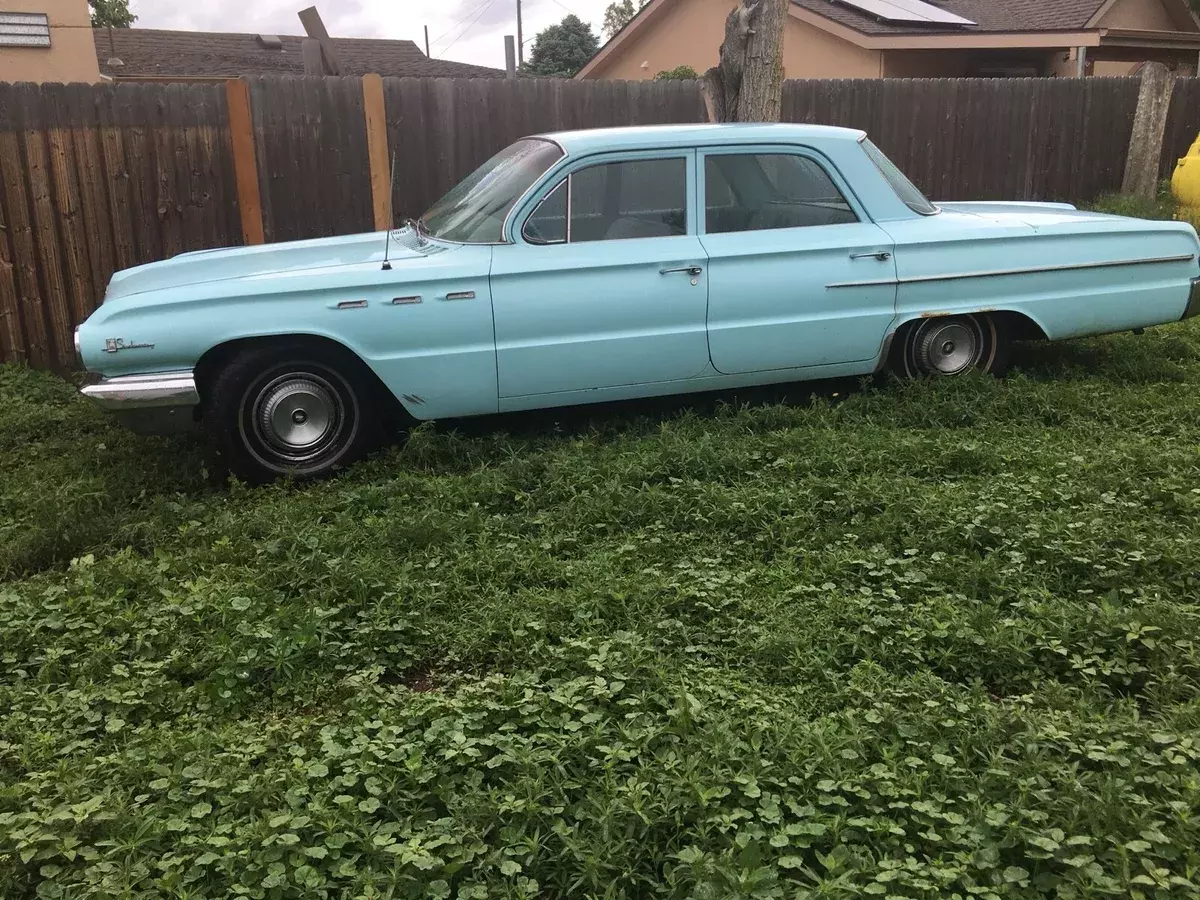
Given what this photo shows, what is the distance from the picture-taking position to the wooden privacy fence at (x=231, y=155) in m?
7.12

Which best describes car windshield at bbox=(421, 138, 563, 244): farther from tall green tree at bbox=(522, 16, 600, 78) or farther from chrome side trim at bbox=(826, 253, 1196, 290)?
tall green tree at bbox=(522, 16, 600, 78)

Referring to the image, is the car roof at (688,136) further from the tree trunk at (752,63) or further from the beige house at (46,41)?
the beige house at (46,41)

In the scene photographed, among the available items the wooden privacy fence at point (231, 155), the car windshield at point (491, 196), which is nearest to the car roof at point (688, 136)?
the car windshield at point (491, 196)

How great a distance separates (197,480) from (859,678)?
3.44 meters

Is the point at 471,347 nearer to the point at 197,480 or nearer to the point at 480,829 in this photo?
the point at 197,480

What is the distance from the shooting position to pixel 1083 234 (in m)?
5.95

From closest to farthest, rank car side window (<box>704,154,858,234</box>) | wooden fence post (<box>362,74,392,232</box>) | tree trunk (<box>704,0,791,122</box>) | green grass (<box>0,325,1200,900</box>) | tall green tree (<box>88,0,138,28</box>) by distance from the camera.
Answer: green grass (<box>0,325,1200,900</box>)
car side window (<box>704,154,858,234</box>)
tree trunk (<box>704,0,791,122</box>)
wooden fence post (<box>362,74,392,232</box>)
tall green tree (<box>88,0,138,28</box>)

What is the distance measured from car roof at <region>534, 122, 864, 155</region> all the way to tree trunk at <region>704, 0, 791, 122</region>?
2.16 m

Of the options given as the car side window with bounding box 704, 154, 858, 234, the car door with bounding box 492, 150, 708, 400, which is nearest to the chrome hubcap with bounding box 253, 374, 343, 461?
the car door with bounding box 492, 150, 708, 400

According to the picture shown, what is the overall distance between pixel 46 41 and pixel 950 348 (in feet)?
48.5

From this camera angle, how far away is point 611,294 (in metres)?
5.28

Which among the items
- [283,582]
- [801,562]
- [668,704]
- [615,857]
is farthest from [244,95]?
[615,857]

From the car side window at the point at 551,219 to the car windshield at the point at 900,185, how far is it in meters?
1.85

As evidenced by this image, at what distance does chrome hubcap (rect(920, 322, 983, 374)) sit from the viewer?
5.99m
